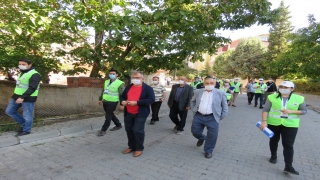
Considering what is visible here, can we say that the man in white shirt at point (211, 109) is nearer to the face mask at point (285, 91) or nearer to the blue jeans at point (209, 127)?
the blue jeans at point (209, 127)

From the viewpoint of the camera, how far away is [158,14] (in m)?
5.52

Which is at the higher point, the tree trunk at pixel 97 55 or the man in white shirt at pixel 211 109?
the tree trunk at pixel 97 55

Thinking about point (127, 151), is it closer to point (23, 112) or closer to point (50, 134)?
point (50, 134)

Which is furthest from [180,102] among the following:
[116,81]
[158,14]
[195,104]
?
[158,14]

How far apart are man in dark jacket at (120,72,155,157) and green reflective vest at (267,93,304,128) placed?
2.06 m

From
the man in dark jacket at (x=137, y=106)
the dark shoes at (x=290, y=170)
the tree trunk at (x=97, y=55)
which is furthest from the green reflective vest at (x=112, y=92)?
the dark shoes at (x=290, y=170)

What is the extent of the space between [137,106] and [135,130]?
44cm

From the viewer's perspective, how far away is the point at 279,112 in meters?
3.48

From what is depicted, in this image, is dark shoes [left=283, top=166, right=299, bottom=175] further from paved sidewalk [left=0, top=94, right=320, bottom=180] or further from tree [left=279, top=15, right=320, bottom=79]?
tree [left=279, top=15, right=320, bottom=79]

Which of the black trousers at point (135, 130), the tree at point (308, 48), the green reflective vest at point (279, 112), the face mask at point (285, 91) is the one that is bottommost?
the black trousers at point (135, 130)

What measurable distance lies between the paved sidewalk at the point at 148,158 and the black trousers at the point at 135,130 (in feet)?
0.79

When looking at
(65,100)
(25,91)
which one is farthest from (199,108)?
(65,100)

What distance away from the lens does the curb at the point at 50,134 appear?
437 cm

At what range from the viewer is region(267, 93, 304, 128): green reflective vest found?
11.1 ft
